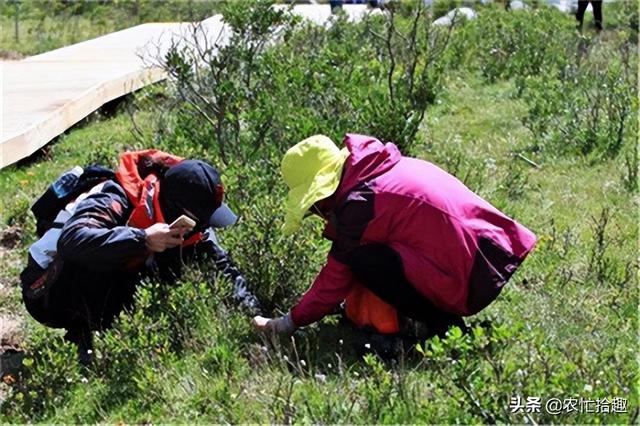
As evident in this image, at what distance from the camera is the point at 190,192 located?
13.8ft

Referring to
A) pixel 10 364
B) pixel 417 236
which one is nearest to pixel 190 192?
pixel 417 236

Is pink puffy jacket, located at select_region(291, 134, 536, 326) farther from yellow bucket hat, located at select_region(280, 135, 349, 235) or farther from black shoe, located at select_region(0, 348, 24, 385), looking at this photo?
black shoe, located at select_region(0, 348, 24, 385)

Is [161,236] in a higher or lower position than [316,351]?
higher

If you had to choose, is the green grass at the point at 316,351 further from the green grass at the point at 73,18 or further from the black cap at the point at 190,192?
the green grass at the point at 73,18

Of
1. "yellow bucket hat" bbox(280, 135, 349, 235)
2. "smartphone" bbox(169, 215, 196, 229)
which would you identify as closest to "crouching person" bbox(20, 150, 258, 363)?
"smartphone" bbox(169, 215, 196, 229)

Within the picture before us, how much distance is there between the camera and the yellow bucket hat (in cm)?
405

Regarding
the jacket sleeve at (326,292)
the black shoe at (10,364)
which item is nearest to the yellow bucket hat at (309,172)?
the jacket sleeve at (326,292)

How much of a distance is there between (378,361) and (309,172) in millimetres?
803

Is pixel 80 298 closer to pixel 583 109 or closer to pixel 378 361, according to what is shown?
pixel 378 361

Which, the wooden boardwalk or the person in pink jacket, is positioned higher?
the person in pink jacket

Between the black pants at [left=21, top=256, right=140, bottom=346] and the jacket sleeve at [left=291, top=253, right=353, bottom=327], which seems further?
the black pants at [left=21, top=256, right=140, bottom=346]

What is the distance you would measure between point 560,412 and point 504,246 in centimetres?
103

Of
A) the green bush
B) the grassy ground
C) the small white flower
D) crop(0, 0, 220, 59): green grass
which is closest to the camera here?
the grassy ground

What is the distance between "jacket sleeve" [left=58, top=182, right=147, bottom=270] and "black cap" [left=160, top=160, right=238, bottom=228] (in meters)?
0.20
